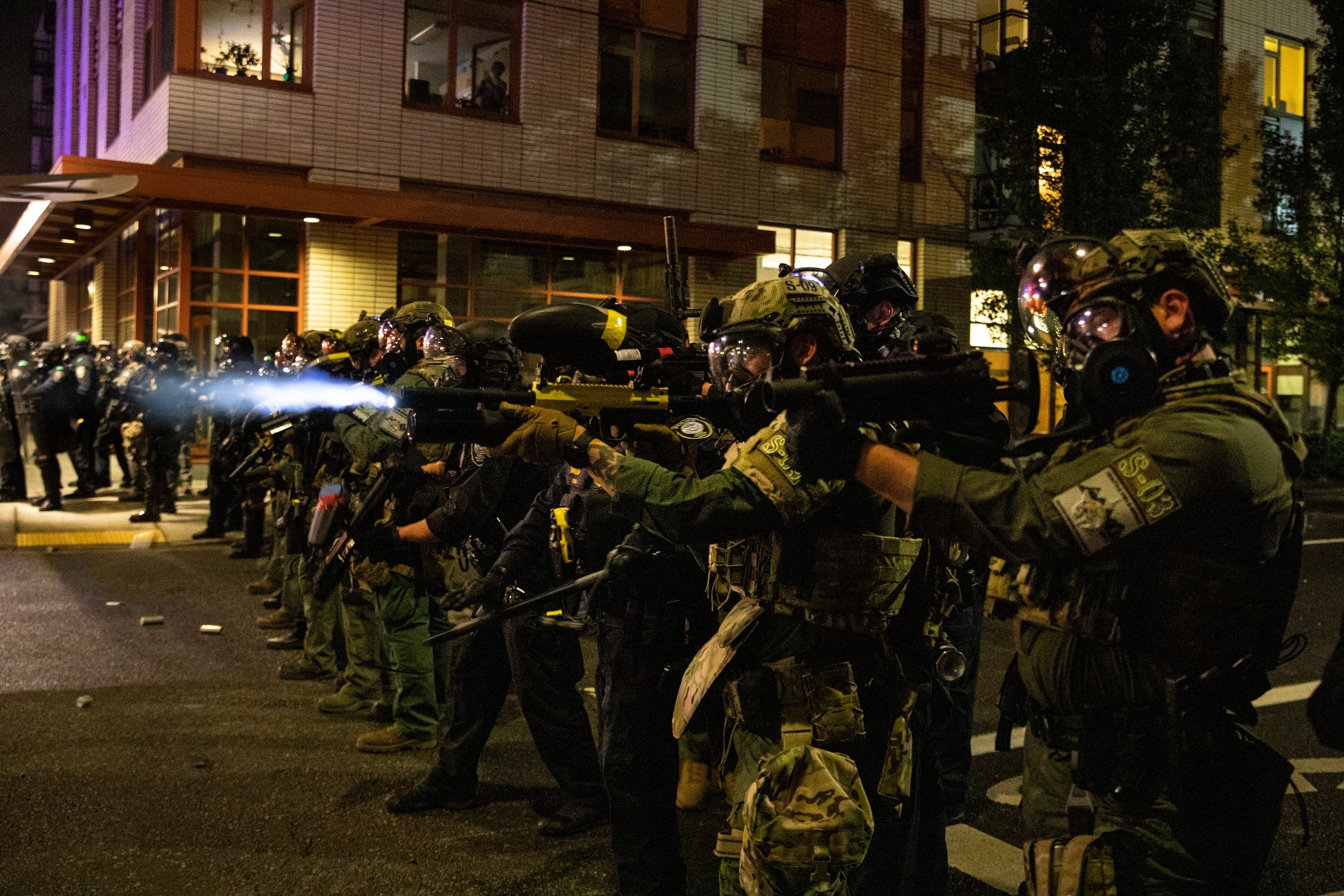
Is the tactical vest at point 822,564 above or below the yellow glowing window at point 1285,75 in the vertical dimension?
below

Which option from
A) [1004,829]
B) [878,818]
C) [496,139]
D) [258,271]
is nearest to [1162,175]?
[496,139]

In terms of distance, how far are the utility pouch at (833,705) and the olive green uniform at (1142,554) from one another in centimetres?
60

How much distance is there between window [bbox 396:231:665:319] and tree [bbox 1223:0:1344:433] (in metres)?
10.9

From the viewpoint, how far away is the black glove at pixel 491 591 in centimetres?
487

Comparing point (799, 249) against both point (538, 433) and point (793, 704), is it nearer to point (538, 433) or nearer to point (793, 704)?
point (538, 433)

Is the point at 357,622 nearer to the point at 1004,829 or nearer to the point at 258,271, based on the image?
the point at 1004,829

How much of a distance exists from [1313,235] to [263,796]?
22.6 metres

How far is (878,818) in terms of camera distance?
3258mm

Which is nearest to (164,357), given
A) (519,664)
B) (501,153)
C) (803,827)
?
(501,153)

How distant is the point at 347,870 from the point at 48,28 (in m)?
50.2

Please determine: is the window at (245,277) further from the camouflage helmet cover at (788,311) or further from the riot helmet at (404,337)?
the camouflage helmet cover at (788,311)

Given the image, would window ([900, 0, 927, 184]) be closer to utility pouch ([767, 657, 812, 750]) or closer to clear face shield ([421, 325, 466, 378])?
clear face shield ([421, 325, 466, 378])

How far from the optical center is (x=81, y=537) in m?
12.7

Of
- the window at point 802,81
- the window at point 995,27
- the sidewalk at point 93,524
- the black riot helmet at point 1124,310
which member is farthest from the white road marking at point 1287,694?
the window at point 995,27
